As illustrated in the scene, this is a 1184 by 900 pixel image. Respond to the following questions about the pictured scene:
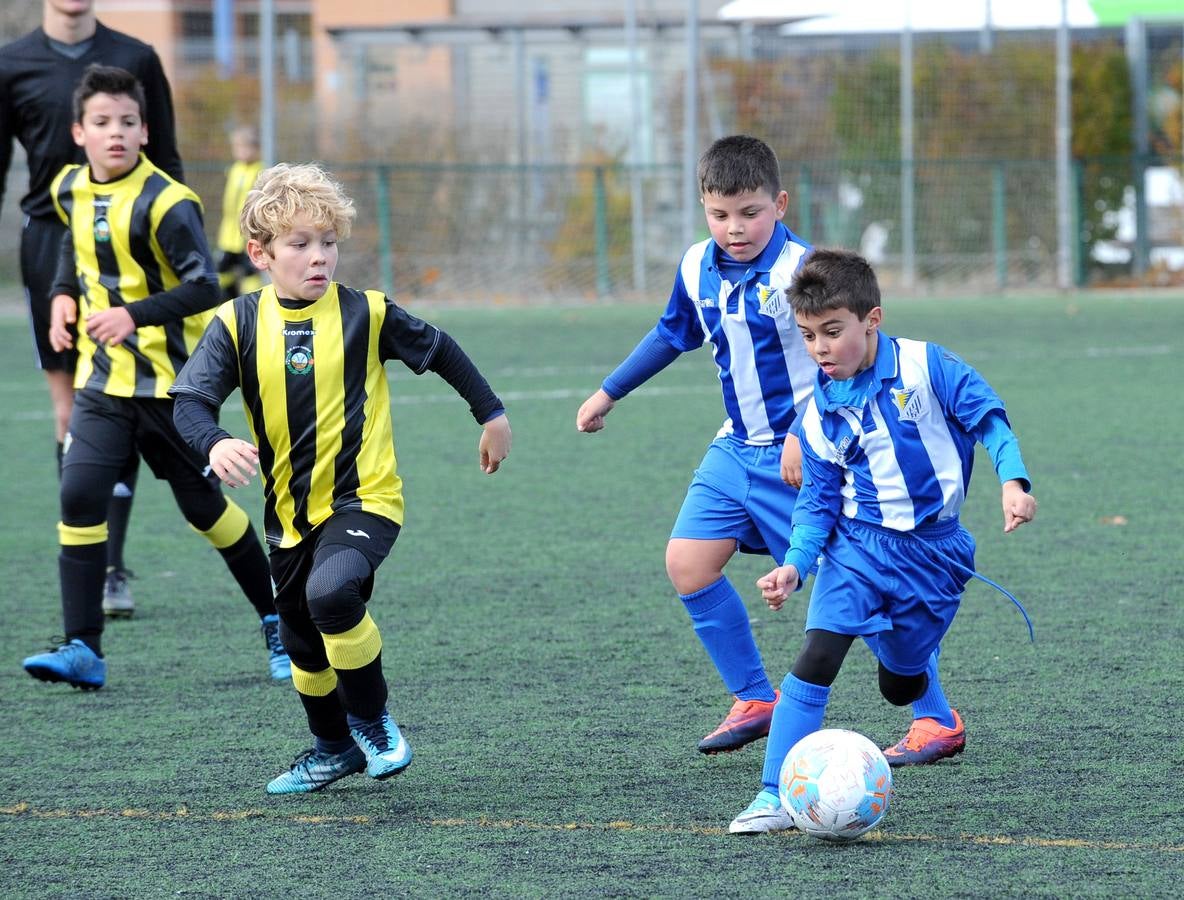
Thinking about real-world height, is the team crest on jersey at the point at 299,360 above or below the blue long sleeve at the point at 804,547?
above

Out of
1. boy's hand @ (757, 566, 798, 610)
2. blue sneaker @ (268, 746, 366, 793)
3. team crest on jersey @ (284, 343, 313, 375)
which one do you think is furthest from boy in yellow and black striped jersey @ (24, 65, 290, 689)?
boy's hand @ (757, 566, 798, 610)

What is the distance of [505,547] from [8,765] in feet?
9.69

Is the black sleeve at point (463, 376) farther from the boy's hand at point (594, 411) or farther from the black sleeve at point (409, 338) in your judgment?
the boy's hand at point (594, 411)

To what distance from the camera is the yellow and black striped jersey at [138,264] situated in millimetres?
5008

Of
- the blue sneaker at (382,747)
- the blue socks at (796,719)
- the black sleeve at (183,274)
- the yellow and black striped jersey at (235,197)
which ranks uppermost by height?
the yellow and black striped jersey at (235,197)

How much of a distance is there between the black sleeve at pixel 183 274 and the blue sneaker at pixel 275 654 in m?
0.96

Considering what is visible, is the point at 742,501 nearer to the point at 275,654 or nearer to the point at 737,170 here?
the point at 737,170

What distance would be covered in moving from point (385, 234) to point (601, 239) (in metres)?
2.70

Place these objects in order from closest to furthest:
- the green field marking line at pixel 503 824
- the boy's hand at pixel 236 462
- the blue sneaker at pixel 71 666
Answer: the green field marking line at pixel 503 824 → the boy's hand at pixel 236 462 → the blue sneaker at pixel 71 666

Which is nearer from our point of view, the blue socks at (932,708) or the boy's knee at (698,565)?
the blue socks at (932,708)

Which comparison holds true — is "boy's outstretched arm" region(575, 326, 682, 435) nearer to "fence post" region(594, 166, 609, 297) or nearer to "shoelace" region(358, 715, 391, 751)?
"shoelace" region(358, 715, 391, 751)

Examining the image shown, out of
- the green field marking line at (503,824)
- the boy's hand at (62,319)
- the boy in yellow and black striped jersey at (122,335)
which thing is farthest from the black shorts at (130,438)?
the green field marking line at (503,824)

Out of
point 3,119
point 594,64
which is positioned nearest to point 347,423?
point 3,119

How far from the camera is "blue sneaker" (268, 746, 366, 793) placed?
3902mm
